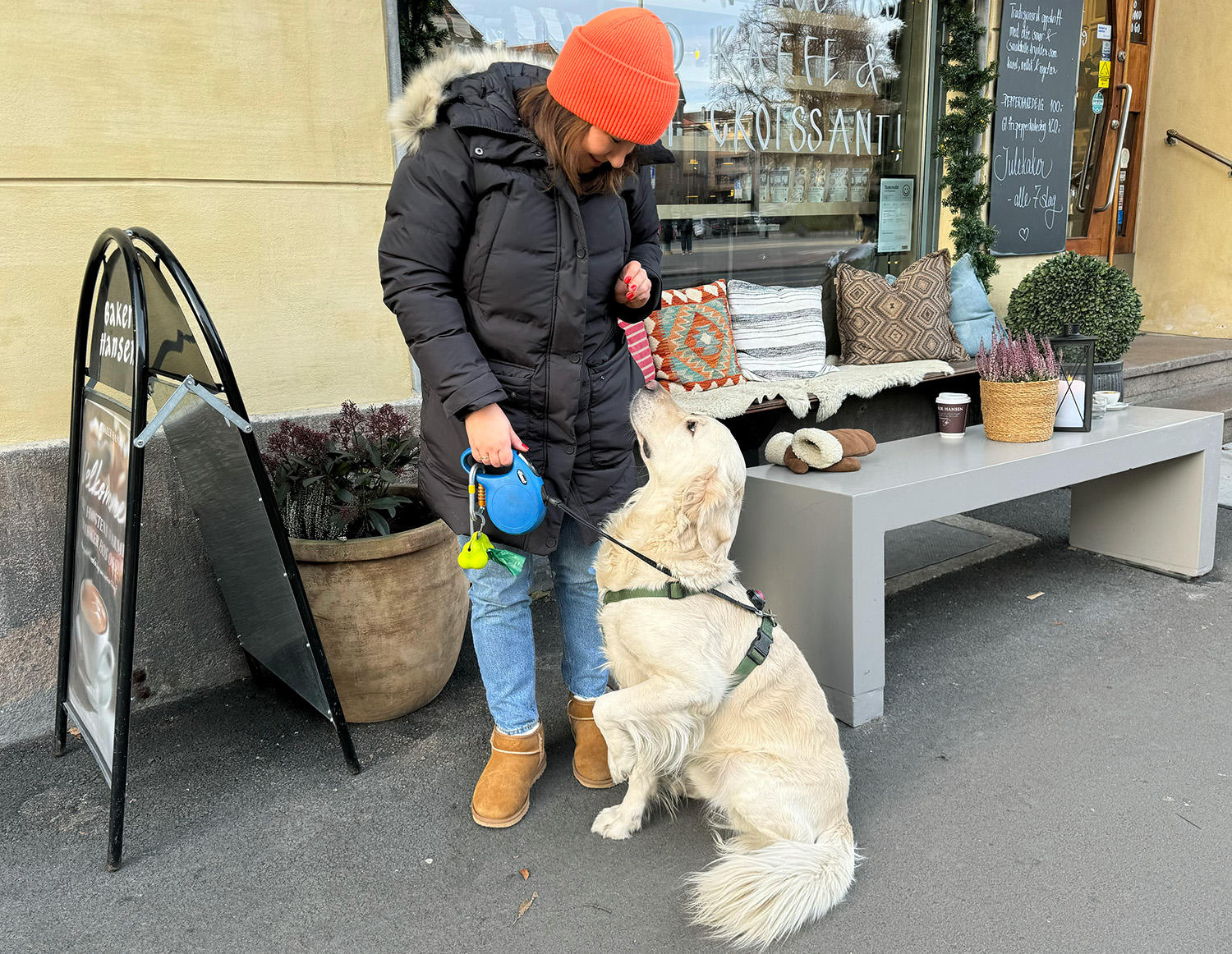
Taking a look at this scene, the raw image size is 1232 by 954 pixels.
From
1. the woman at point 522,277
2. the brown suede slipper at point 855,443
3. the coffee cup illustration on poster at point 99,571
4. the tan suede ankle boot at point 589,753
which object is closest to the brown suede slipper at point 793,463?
the brown suede slipper at point 855,443

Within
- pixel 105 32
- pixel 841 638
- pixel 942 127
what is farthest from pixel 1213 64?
pixel 105 32

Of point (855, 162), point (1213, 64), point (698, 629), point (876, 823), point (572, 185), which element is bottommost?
point (876, 823)

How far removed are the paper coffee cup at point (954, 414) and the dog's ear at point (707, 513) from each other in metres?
1.76

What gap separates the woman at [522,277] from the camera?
1.98 metres

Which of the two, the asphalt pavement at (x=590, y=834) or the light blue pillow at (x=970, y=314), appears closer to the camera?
the asphalt pavement at (x=590, y=834)

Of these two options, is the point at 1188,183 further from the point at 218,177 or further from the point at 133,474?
the point at 133,474

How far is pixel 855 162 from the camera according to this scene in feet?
18.1

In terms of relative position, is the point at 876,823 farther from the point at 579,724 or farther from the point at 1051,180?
the point at 1051,180

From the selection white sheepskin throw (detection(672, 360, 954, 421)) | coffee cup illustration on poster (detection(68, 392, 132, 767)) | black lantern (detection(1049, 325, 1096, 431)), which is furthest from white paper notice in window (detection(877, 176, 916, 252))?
coffee cup illustration on poster (detection(68, 392, 132, 767))

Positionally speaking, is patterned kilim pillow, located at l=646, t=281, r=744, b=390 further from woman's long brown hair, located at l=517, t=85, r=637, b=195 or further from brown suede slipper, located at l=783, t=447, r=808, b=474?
woman's long brown hair, located at l=517, t=85, r=637, b=195

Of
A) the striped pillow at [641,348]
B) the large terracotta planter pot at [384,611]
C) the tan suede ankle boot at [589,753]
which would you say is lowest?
the tan suede ankle boot at [589,753]

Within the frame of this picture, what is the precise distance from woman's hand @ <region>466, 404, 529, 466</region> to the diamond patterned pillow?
10.6 ft

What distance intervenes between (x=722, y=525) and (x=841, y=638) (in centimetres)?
90

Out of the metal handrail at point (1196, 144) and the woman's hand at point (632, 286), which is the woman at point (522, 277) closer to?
the woman's hand at point (632, 286)
